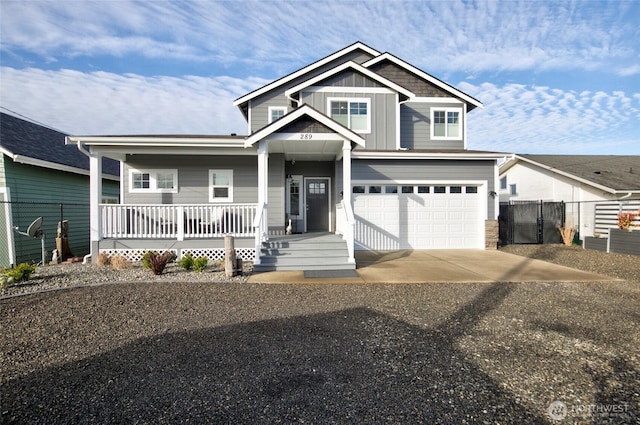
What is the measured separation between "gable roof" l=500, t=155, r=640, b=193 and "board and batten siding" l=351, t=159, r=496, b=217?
7027mm

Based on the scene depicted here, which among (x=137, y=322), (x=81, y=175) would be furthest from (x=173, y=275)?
(x=81, y=175)

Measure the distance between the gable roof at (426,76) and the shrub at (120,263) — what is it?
11.3m

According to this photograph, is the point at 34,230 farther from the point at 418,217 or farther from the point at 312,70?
the point at 418,217

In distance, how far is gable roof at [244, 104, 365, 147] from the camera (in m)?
8.39

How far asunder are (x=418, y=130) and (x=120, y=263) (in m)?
11.6

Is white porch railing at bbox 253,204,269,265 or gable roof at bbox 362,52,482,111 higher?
gable roof at bbox 362,52,482,111

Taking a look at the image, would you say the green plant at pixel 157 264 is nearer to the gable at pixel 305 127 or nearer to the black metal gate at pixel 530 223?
the gable at pixel 305 127

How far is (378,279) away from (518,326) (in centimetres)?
304

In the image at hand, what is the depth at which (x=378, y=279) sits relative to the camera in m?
7.15

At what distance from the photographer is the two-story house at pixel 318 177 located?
8.94 meters

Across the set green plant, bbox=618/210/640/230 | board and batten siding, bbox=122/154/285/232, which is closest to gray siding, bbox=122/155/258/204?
board and batten siding, bbox=122/154/285/232

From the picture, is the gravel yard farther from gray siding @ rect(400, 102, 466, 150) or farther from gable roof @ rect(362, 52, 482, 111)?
gable roof @ rect(362, 52, 482, 111)

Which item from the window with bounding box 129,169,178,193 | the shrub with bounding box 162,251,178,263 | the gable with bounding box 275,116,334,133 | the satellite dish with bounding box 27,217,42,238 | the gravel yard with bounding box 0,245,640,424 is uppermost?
the gable with bounding box 275,116,334,133

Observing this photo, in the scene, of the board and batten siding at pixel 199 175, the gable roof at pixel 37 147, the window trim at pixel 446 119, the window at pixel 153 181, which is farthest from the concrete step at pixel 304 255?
the gable roof at pixel 37 147
